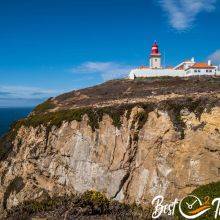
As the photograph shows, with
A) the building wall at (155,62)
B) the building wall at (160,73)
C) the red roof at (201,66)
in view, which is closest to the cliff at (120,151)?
the red roof at (201,66)

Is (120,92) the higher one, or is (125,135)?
(120,92)

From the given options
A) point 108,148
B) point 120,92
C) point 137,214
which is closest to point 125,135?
point 108,148

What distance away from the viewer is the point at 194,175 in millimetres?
35438

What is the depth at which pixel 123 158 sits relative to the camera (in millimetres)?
39688

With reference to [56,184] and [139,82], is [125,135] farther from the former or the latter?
[139,82]

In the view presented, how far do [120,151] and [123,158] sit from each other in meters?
0.77

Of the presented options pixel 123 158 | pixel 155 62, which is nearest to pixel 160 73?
pixel 155 62

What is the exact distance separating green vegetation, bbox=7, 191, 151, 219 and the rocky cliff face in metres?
1.39

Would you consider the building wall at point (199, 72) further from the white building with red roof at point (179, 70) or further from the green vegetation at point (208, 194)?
the green vegetation at point (208, 194)

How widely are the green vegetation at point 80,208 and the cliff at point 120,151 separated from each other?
1.35 metres

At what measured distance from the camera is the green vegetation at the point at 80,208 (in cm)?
3497

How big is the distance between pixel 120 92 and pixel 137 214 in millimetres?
25036

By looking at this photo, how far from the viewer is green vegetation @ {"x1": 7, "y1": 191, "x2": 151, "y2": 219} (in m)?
35.0

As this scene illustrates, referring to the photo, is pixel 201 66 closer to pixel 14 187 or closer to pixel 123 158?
pixel 123 158
